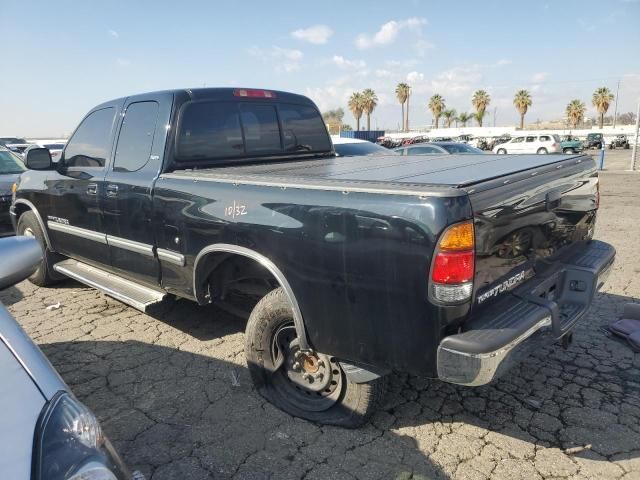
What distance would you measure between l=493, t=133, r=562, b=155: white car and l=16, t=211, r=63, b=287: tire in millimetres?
28079

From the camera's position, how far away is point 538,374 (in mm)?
3494

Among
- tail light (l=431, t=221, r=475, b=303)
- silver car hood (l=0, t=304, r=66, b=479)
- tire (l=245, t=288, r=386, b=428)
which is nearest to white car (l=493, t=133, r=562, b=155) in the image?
tire (l=245, t=288, r=386, b=428)

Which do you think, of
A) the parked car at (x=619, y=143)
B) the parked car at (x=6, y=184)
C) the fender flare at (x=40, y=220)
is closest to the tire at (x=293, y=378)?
the fender flare at (x=40, y=220)

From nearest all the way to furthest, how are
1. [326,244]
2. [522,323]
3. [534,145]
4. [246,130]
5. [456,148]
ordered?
1. [522,323]
2. [326,244]
3. [246,130]
4. [456,148]
5. [534,145]

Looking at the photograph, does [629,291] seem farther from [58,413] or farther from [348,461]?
[58,413]

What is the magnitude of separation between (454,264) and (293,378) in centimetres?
145

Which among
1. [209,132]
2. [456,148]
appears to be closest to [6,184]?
[209,132]

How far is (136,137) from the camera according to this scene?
13.0 ft

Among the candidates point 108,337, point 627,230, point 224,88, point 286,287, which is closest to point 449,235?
point 286,287

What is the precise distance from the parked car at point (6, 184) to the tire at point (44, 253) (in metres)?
1.63

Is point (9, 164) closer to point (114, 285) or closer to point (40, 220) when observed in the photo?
point (40, 220)

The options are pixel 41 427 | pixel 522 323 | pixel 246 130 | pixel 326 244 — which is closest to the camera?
pixel 41 427

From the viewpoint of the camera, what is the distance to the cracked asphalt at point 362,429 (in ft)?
8.45

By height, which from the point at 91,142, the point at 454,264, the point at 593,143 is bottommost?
the point at 593,143
